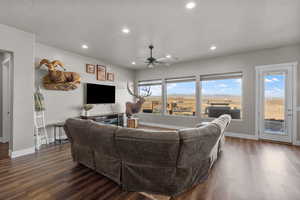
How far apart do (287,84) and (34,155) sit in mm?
6983

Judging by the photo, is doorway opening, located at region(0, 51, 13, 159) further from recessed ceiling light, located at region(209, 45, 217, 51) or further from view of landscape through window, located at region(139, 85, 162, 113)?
recessed ceiling light, located at region(209, 45, 217, 51)

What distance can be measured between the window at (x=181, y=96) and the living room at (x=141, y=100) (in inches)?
3.5

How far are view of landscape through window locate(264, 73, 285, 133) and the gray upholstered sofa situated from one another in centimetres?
355

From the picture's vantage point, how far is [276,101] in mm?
4246

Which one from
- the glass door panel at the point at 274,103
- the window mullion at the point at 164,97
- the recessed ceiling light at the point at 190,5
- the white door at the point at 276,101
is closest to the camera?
the recessed ceiling light at the point at 190,5

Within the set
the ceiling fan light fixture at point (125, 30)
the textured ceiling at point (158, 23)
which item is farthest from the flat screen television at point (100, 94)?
the ceiling fan light fixture at point (125, 30)

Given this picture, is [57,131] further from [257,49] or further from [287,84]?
[287,84]

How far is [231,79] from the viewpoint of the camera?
502 cm

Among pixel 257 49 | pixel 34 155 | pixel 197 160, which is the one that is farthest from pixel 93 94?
pixel 257 49

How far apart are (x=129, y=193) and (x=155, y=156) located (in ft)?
2.29

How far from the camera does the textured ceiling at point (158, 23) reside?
2334 millimetres

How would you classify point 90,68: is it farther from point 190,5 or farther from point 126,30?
point 190,5

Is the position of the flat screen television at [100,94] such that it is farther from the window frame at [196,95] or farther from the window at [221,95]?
the window at [221,95]

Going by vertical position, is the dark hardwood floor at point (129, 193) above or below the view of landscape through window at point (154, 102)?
below
